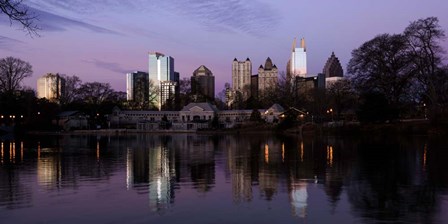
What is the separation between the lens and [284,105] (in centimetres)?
11762

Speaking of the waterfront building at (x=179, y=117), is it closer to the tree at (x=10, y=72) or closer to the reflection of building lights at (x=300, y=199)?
the tree at (x=10, y=72)

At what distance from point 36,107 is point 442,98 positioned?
7937 cm

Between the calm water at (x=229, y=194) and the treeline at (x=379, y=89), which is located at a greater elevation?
the treeline at (x=379, y=89)

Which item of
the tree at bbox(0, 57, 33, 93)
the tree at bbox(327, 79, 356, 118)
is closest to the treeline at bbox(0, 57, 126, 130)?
the tree at bbox(0, 57, 33, 93)

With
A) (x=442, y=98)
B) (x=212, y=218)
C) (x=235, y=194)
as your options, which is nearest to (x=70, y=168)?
(x=235, y=194)

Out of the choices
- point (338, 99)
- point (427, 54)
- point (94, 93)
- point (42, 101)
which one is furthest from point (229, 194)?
point (94, 93)

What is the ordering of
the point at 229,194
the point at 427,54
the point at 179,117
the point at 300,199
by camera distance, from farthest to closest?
the point at 179,117
the point at 427,54
the point at 229,194
the point at 300,199

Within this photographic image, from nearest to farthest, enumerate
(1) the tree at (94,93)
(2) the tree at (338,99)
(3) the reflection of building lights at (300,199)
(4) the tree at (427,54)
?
(3) the reflection of building lights at (300,199) → (4) the tree at (427,54) → (2) the tree at (338,99) → (1) the tree at (94,93)

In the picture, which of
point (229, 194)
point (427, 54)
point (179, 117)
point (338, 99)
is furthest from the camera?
point (179, 117)

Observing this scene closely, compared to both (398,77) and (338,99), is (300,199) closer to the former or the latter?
(398,77)

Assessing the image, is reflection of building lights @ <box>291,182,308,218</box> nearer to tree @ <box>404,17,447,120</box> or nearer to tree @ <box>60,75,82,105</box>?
tree @ <box>404,17,447,120</box>

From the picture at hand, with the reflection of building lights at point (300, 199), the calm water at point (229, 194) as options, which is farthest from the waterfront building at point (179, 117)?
the reflection of building lights at point (300, 199)

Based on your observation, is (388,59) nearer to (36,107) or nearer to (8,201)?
(8,201)

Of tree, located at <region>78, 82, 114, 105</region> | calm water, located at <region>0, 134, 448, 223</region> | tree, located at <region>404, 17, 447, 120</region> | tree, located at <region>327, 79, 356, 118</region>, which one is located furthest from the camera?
tree, located at <region>78, 82, 114, 105</region>
